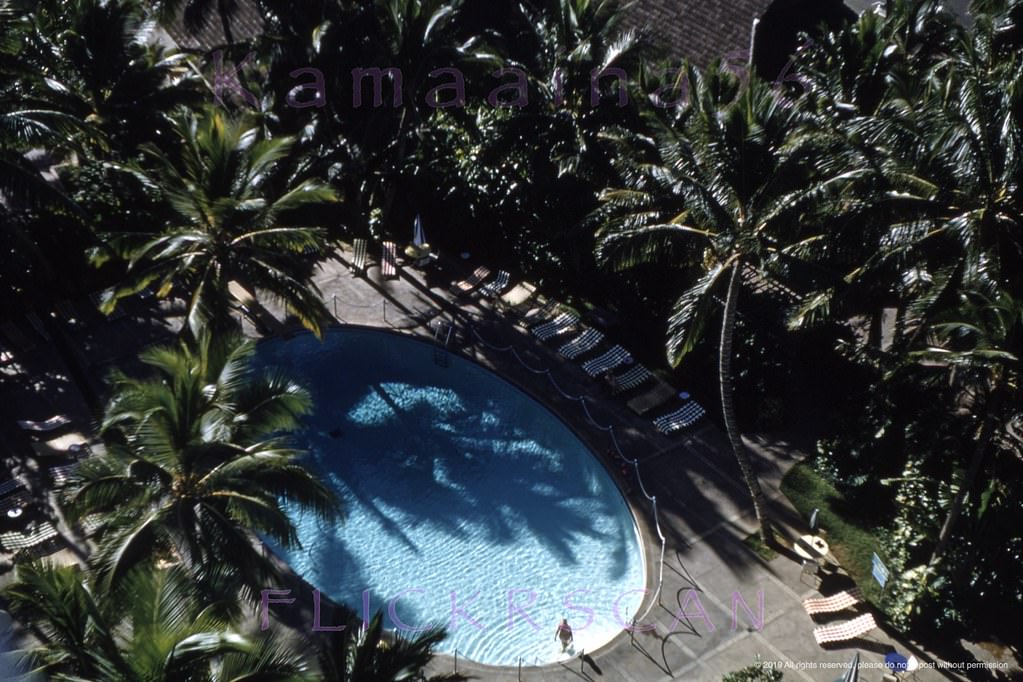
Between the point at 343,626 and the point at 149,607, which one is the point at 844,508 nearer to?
the point at 343,626

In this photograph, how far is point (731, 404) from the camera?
24375 mm

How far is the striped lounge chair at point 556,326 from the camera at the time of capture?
103 feet

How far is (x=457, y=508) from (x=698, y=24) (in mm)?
20598

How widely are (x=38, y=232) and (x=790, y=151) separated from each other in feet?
67.3

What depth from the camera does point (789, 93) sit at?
33594mm

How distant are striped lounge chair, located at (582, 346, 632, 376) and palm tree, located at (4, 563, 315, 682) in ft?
52.4

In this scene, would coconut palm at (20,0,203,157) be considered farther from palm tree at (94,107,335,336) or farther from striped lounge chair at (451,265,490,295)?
→ striped lounge chair at (451,265,490,295)

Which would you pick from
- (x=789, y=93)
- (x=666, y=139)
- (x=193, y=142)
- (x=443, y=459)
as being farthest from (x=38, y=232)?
(x=789, y=93)

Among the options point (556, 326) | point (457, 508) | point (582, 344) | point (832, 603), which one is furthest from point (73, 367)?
point (832, 603)

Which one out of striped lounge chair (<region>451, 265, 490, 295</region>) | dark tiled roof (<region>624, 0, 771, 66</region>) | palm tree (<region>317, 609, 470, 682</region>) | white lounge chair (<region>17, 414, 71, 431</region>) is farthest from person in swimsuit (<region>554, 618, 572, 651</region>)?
dark tiled roof (<region>624, 0, 771, 66</region>)

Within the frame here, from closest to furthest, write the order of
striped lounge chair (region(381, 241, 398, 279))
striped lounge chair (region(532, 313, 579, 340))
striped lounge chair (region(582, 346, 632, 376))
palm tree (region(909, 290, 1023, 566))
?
1. palm tree (region(909, 290, 1023, 566))
2. striped lounge chair (region(582, 346, 632, 376))
3. striped lounge chair (region(532, 313, 579, 340))
4. striped lounge chair (region(381, 241, 398, 279))

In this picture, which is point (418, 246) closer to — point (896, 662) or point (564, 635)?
point (564, 635)

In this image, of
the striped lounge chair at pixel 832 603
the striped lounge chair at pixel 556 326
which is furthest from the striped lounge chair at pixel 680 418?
the striped lounge chair at pixel 832 603

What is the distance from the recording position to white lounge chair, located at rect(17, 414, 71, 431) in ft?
86.6
